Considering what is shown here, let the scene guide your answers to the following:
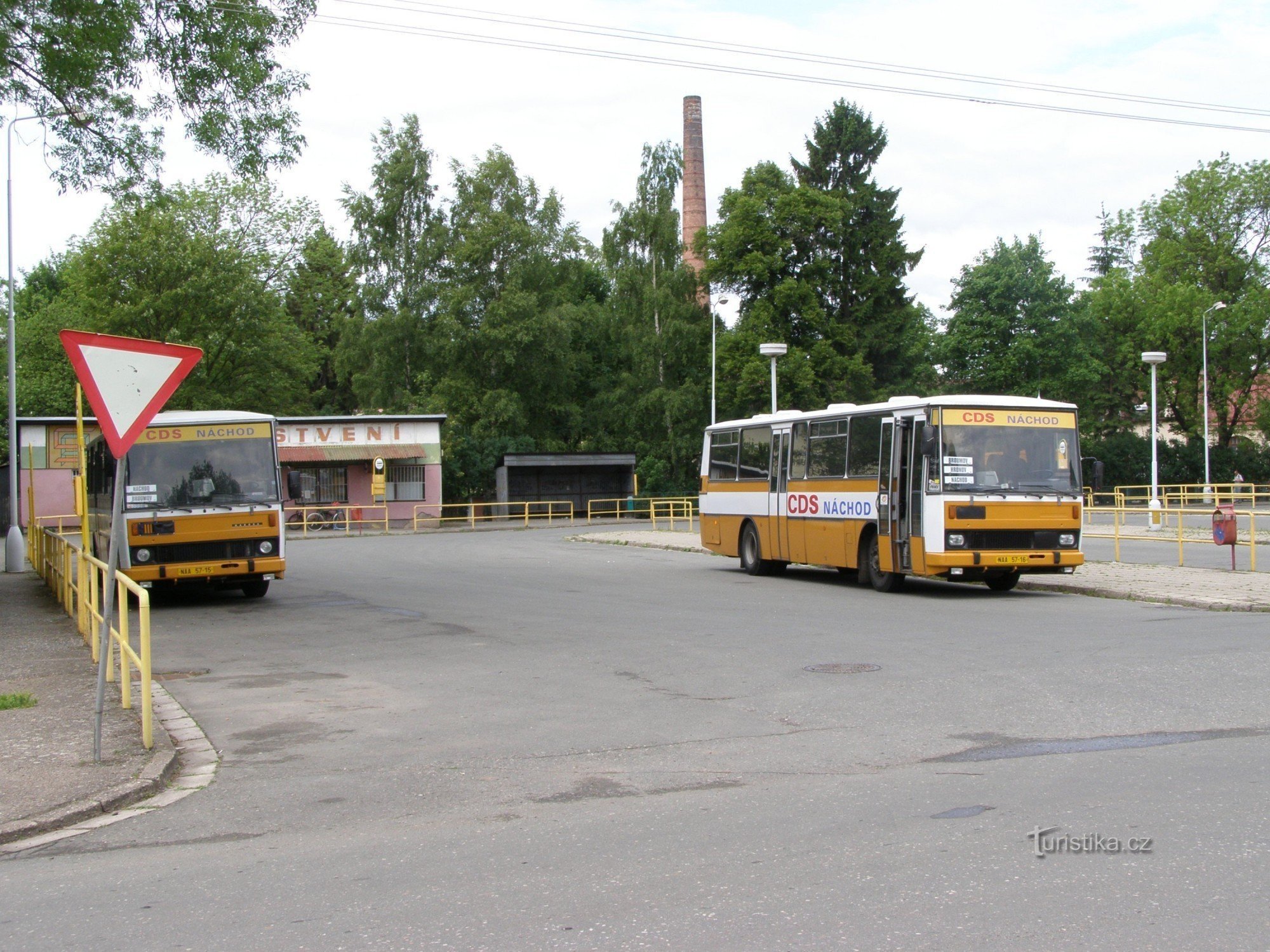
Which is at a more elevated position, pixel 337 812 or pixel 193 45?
→ pixel 193 45

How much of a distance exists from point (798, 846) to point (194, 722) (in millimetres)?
5356

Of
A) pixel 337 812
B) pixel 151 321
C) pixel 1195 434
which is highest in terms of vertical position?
pixel 151 321

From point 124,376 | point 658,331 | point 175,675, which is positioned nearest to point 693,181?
point 658,331

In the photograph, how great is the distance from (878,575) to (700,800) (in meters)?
13.2

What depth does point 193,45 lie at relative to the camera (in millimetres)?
18391

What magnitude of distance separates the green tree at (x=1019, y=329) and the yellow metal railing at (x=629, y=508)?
60.0 ft

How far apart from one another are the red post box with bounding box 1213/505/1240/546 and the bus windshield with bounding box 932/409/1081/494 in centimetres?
385

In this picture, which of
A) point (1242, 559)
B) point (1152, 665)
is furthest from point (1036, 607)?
point (1242, 559)

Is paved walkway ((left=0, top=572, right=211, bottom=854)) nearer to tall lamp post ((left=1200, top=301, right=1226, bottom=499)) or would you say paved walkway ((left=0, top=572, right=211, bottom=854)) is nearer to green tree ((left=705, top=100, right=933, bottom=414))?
tall lamp post ((left=1200, top=301, right=1226, bottom=499))

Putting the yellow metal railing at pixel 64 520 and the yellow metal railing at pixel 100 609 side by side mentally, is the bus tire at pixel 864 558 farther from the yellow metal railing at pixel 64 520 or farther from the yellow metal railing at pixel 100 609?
the yellow metal railing at pixel 64 520

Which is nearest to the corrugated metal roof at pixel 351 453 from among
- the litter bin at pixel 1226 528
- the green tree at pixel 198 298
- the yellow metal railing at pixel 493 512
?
the yellow metal railing at pixel 493 512

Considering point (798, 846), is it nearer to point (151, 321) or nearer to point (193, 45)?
point (193, 45)

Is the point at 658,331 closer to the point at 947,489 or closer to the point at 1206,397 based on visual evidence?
the point at 1206,397

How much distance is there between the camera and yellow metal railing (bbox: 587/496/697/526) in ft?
179
